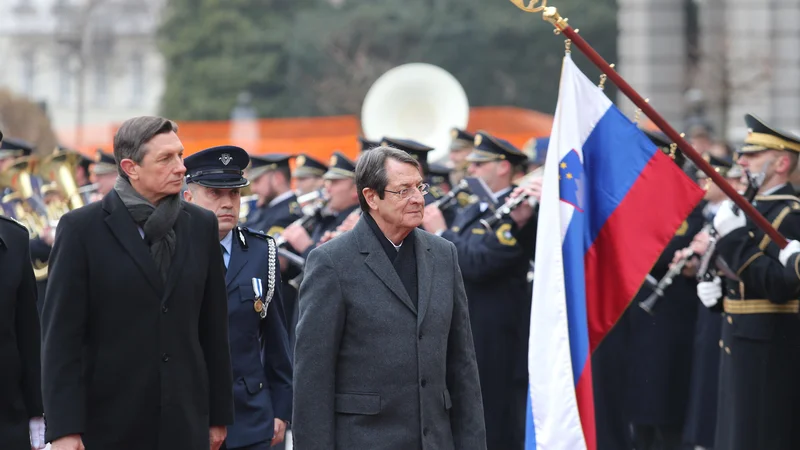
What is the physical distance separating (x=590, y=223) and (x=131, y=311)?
303 centimetres

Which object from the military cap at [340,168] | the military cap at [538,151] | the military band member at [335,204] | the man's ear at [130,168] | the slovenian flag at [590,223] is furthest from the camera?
the military cap at [538,151]

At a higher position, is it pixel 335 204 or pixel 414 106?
pixel 335 204

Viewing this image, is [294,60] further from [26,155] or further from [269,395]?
[269,395]

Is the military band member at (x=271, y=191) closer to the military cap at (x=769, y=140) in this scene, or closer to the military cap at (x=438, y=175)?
the military cap at (x=438, y=175)

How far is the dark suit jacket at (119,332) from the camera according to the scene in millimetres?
5965

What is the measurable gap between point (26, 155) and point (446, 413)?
10072 millimetres

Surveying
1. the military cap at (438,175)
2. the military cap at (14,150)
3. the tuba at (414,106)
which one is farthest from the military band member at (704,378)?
the tuba at (414,106)

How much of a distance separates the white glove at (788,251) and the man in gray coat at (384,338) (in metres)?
2.86

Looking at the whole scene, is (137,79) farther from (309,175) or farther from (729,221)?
A: (729,221)

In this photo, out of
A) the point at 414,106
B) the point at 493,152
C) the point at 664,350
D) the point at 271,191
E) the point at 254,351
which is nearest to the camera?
the point at 254,351

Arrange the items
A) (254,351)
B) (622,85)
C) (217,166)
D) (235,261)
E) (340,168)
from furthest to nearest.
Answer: (340,168)
(622,85)
(217,166)
(235,261)
(254,351)

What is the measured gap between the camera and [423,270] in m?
6.37

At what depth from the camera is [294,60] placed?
5028 centimetres

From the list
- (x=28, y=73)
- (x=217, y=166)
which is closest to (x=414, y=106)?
(x=217, y=166)
